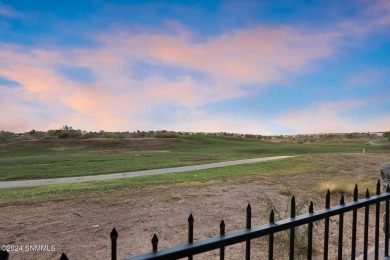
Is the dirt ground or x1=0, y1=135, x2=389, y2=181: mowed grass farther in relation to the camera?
x1=0, y1=135, x2=389, y2=181: mowed grass

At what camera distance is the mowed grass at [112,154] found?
1975cm

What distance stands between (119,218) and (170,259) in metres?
→ 5.94

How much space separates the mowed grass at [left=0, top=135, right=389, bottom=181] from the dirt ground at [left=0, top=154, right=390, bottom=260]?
869cm

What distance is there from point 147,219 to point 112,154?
949 inches

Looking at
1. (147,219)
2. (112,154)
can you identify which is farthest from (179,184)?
(112,154)

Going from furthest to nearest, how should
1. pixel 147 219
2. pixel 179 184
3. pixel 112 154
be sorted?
pixel 112 154 → pixel 179 184 → pixel 147 219

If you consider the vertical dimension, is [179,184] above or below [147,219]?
above

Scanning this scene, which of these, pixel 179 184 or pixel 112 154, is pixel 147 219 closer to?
pixel 179 184

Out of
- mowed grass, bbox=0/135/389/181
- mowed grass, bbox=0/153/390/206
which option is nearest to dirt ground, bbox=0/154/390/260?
mowed grass, bbox=0/153/390/206

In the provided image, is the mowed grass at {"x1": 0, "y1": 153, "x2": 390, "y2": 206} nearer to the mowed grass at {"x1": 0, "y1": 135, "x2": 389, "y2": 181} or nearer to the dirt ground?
the dirt ground

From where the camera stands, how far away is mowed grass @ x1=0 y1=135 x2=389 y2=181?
19.8 meters

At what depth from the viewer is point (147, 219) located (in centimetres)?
780

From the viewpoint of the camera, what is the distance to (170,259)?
7.57 feet

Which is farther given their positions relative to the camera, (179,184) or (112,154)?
(112,154)
